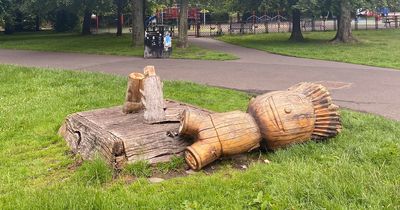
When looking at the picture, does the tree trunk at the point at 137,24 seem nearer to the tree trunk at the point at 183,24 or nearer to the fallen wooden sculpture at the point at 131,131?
the tree trunk at the point at 183,24

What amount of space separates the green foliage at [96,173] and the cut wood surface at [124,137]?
0.20 meters

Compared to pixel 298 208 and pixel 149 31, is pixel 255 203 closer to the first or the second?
Result: pixel 298 208

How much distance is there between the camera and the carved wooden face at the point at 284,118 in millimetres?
5008

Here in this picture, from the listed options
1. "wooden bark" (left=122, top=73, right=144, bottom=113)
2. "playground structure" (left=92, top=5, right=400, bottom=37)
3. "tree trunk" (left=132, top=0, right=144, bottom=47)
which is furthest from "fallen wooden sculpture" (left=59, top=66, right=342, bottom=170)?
"playground structure" (left=92, top=5, right=400, bottom=37)

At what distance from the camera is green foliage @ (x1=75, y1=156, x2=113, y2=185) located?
4.53m

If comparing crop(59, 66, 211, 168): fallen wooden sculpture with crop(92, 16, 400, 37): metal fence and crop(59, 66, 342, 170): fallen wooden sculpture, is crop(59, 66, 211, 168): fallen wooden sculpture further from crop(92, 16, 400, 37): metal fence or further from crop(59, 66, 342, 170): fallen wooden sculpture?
crop(92, 16, 400, 37): metal fence

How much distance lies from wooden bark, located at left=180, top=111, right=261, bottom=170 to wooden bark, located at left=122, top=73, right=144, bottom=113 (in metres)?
1.36

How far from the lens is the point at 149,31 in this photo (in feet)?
55.7

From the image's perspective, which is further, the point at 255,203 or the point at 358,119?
the point at 358,119

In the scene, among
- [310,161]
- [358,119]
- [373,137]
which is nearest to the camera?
[310,161]

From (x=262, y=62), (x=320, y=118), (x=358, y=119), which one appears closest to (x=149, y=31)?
(x=262, y=62)

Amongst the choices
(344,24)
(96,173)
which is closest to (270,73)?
(96,173)

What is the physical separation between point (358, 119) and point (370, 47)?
48.5 ft

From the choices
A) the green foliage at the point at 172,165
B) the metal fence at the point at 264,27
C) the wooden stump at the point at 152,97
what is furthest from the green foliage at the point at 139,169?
the metal fence at the point at 264,27
